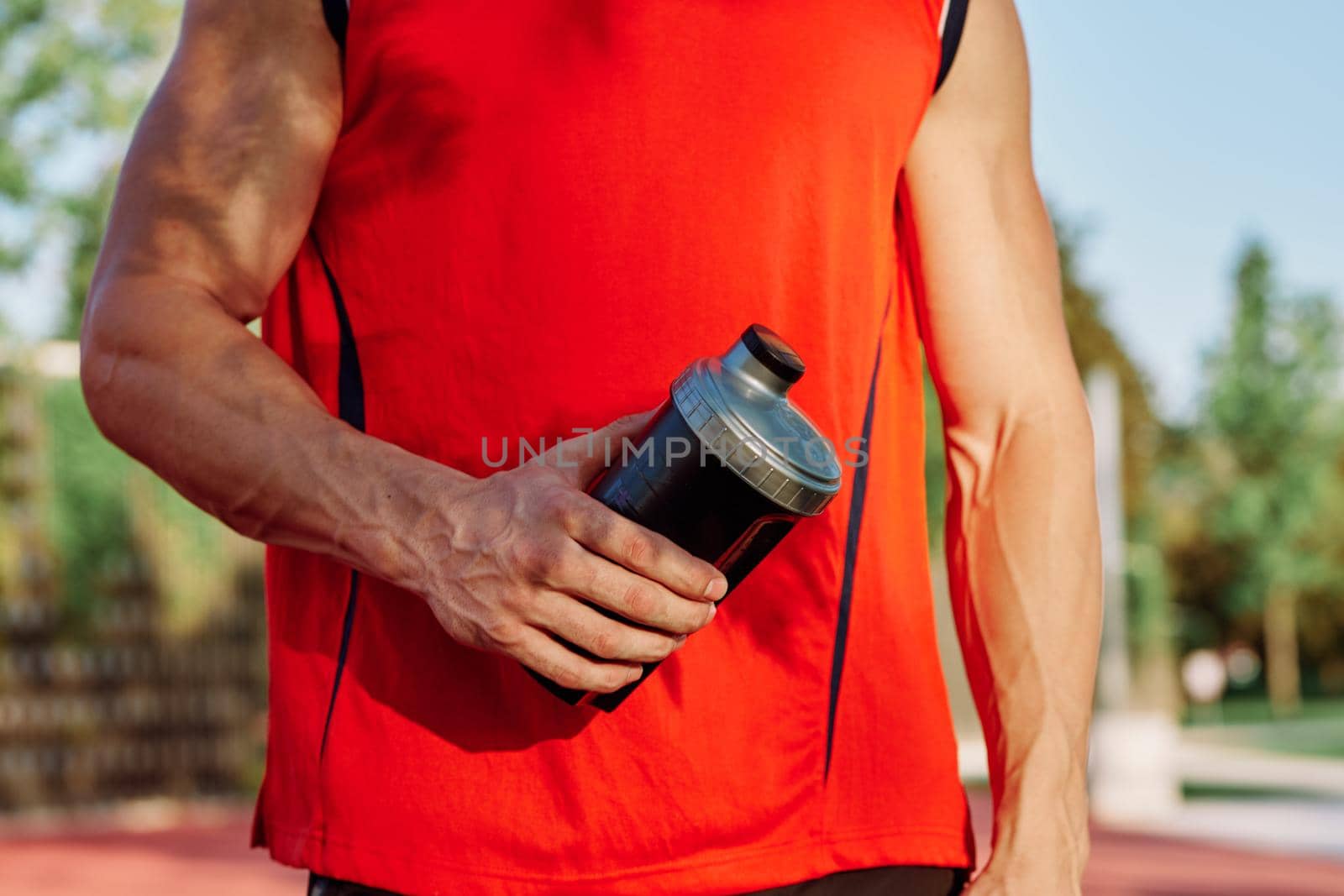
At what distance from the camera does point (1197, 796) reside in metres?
18.8

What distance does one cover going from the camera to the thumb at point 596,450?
1.38 meters

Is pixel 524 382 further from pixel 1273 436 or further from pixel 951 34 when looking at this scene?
pixel 1273 436

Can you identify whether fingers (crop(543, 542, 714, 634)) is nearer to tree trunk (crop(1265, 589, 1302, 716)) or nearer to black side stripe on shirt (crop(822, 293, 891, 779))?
black side stripe on shirt (crop(822, 293, 891, 779))

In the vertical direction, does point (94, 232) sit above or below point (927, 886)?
below

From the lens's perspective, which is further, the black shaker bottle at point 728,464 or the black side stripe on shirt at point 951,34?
the black side stripe on shirt at point 951,34

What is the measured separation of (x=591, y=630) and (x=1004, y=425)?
0.78 metres

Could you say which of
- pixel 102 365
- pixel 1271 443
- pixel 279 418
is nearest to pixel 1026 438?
pixel 279 418

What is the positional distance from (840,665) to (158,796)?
15.1m

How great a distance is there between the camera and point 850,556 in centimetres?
170

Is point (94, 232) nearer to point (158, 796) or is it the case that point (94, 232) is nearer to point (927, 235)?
point (158, 796)

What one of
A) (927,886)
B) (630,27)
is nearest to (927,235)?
(630,27)

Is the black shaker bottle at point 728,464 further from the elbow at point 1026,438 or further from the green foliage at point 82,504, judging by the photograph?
the green foliage at point 82,504

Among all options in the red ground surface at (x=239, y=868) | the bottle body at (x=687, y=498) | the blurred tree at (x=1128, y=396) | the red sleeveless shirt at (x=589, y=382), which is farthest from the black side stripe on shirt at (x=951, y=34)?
the blurred tree at (x=1128, y=396)

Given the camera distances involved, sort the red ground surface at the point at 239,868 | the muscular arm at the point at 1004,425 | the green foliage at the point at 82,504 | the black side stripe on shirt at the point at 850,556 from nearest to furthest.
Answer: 1. the black side stripe on shirt at the point at 850,556
2. the muscular arm at the point at 1004,425
3. the red ground surface at the point at 239,868
4. the green foliage at the point at 82,504
